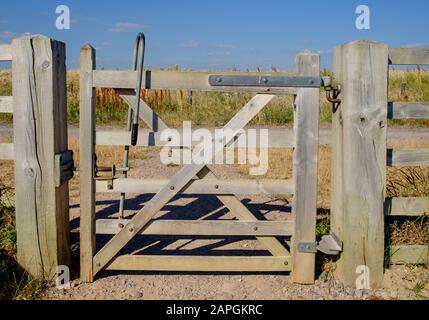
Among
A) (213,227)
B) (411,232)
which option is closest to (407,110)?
(411,232)

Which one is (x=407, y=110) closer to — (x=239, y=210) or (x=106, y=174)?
(x=239, y=210)

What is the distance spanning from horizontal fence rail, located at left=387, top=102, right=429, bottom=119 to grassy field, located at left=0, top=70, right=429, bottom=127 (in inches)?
387

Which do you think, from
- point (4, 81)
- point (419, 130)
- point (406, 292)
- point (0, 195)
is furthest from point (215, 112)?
point (406, 292)

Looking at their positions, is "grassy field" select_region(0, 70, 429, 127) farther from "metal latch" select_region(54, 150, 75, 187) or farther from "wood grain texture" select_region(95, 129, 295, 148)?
"wood grain texture" select_region(95, 129, 295, 148)

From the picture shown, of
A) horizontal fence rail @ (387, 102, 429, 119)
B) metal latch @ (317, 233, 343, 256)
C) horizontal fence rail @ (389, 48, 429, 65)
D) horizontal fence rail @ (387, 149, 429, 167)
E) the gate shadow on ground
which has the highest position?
horizontal fence rail @ (389, 48, 429, 65)

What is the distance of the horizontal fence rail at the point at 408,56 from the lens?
13.4ft

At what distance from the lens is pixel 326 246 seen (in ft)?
13.8

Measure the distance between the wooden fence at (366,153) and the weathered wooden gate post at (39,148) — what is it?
220 cm

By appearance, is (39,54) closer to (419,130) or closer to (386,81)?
(386,81)

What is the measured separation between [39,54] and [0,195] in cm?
180

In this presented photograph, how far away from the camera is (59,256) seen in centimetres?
421

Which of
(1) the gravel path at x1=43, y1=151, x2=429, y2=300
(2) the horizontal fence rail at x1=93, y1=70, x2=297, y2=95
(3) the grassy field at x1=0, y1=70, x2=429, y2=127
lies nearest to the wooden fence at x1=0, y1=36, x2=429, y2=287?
(2) the horizontal fence rail at x1=93, y1=70, x2=297, y2=95

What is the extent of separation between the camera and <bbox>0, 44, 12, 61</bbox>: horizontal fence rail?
405 cm

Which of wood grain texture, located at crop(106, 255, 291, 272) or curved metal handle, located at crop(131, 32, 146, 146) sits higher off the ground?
curved metal handle, located at crop(131, 32, 146, 146)
